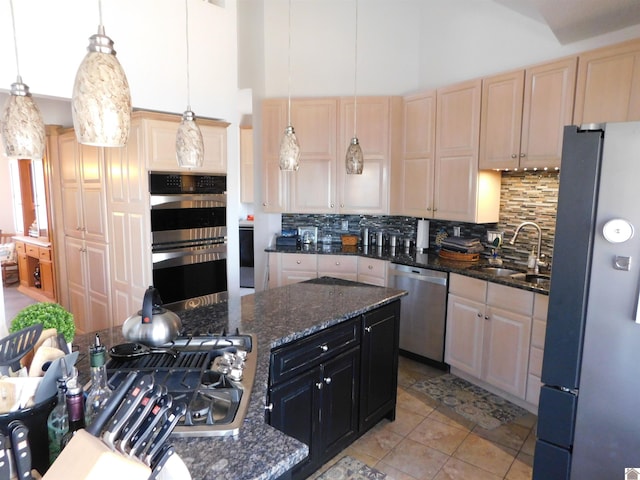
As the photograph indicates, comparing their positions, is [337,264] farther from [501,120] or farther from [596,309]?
[596,309]

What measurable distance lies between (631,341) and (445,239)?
91.4 inches

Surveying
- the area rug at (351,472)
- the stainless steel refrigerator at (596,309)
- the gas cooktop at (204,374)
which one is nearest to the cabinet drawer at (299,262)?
the area rug at (351,472)

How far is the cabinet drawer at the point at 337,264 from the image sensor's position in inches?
163

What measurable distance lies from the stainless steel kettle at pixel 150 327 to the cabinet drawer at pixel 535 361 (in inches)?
94.7

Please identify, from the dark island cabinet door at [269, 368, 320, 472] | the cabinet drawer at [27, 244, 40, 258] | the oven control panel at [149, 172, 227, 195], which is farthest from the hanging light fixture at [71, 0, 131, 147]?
the cabinet drawer at [27, 244, 40, 258]

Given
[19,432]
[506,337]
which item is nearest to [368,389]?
[506,337]

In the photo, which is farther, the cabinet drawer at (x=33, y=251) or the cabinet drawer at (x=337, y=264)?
the cabinet drawer at (x=33, y=251)

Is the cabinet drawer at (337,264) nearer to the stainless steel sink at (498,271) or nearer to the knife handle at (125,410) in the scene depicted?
the stainless steel sink at (498,271)

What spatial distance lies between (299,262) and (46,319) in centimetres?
303

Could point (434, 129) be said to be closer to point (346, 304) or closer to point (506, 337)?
point (506, 337)

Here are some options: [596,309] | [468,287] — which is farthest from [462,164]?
[596,309]

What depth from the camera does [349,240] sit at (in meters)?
4.58

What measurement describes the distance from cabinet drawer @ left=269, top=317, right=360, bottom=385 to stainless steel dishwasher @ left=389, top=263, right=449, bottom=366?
1405mm

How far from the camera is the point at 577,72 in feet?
8.91
